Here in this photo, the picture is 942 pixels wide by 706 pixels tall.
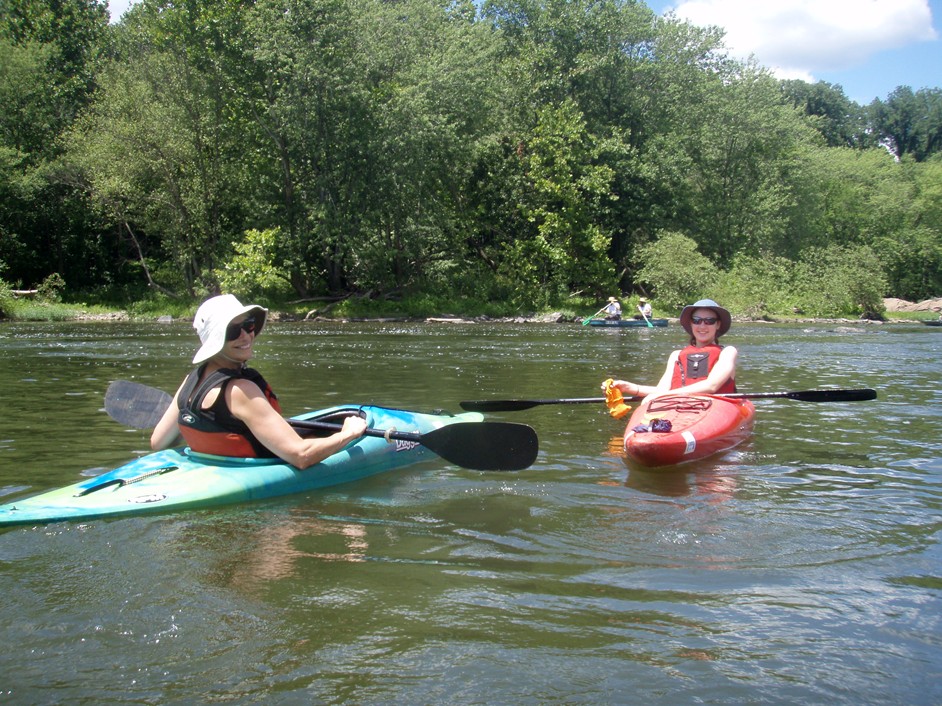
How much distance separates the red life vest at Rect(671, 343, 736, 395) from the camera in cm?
680

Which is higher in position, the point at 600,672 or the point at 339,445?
the point at 339,445

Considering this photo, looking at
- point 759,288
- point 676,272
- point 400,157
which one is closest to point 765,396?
point 400,157

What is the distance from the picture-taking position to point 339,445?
498cm

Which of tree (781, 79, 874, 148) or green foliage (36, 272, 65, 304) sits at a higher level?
A: tree (781, 79, 874, 148)

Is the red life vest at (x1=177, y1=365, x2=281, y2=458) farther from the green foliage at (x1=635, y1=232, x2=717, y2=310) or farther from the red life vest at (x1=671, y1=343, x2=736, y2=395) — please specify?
the green foliage at (x1=635, y1=232, x2=717, y2=310)

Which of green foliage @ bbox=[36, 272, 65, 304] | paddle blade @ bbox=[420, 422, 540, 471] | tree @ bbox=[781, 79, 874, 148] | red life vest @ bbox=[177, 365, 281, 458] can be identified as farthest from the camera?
tree @ bbox=[781, 79, 874, 148]

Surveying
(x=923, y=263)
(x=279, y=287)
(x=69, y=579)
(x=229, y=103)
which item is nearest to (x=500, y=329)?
(x=279, y=287)

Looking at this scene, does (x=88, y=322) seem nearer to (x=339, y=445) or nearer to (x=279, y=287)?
(x=279, y=287)

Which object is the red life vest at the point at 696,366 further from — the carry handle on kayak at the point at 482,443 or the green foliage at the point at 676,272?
the green foliage at the point at 676,272

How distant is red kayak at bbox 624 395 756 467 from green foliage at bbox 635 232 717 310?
22.3 m

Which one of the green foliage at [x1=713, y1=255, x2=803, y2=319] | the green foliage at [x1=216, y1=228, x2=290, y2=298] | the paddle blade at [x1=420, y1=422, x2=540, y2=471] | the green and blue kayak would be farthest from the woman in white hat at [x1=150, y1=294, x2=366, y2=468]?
the green foliage at [x1=713, y1=255, x2=803, y2=319]

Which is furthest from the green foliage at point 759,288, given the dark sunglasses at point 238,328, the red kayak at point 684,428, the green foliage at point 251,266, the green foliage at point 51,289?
the dark sunglasses at point 238,328

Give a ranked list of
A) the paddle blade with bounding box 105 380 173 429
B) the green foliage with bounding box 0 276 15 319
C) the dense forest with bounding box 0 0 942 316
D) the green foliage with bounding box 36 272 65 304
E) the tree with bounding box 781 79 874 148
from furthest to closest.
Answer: the tree with bounding box 781 79 874 148 → the green foliage with bounding box 36 272 65 304 → the dense forest with bounding box 0 0 942 316 → the green foliage with bounding box 0 276 15 319 → the paddle blade with bounding box 105 380 173 429

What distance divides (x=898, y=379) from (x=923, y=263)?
33.5 meters
